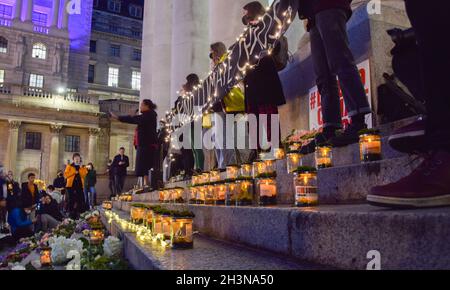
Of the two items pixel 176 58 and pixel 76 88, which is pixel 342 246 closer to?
pixel 176 58

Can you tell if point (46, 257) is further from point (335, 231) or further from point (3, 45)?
point (3, 45)

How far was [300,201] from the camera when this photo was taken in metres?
2.34

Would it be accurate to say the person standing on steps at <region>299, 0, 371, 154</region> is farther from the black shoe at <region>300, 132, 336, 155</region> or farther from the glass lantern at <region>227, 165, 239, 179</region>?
the glass lantern at <region>227, 165, 239, 179</region>

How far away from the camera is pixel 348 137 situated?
10.3ft

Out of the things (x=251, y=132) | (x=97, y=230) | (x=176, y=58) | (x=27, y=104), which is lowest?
(x=97, y=230)

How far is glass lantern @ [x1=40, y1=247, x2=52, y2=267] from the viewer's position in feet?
8.71

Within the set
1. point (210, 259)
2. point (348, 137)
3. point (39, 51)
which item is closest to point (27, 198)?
point (348, 137)

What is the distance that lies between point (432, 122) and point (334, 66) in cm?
186

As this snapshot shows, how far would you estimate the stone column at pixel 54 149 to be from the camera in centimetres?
3606

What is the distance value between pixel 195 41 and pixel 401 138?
32.0ft

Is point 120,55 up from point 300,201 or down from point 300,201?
up

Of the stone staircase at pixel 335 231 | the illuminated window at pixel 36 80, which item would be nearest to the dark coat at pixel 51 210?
the stone staircase at pixel 335 231

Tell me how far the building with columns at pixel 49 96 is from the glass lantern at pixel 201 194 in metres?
35.8
